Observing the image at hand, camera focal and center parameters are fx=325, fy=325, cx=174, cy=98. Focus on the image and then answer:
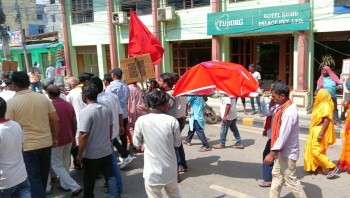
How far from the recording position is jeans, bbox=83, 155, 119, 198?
12.8ft

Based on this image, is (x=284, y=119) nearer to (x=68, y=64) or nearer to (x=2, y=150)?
(x=2, y=150)

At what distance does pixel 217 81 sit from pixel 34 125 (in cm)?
248

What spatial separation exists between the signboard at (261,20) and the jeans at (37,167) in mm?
8397

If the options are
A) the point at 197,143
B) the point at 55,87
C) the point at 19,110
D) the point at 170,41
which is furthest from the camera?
the point at 170,41

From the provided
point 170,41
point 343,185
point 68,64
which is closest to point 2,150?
point 343,185

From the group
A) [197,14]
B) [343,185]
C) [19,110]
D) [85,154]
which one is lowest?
[343,185]

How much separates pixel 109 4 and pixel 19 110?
13124 mm

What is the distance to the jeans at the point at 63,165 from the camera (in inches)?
180

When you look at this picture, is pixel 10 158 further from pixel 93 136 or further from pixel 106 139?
pixel 106 139

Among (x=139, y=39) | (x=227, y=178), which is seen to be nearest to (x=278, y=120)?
(x=227, y=178)

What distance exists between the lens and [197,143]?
7.38 metres

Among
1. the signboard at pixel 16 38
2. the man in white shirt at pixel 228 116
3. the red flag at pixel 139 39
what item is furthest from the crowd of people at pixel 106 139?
the signboard at pixel 16 38

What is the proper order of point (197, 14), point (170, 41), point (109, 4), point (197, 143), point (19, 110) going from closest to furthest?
point (19, 110) → point (197, 143) → point (197, 14) → point (170, 41) → point (109, 4)

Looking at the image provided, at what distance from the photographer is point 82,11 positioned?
1797 cm
